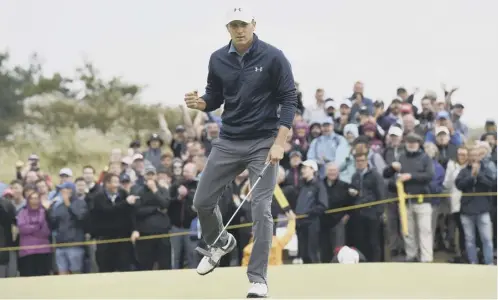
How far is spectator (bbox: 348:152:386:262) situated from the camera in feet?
57.6

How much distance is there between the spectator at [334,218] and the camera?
57.6ft

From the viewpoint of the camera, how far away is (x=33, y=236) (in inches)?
705

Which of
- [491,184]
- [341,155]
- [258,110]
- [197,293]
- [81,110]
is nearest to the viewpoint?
[258,110]

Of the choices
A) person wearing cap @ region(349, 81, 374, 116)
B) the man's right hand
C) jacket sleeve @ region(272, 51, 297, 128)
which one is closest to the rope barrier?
person wearing cap @ region(349, 81, 374, 116)

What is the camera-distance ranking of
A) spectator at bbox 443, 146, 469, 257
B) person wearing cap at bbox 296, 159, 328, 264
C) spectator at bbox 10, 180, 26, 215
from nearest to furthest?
person wearing cap at bbox 296, 159, 328, 264
spectator at bbox 443, 146, 469, 257
spectator at bbox 10, 180, 26, 215

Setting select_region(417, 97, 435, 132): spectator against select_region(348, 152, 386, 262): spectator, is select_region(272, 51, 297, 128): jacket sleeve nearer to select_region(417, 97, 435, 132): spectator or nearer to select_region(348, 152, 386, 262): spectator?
select_region(348, 152, 386, 262): spectator

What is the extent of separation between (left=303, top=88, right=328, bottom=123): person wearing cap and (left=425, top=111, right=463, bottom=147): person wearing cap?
176 cm

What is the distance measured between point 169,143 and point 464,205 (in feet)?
19.7

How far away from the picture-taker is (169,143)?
21.8 meters

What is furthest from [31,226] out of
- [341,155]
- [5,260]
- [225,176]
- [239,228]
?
[225,176]

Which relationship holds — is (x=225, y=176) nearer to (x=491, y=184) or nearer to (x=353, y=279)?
(x=353, y=279)

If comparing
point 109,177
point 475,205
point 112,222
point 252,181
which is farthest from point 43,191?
point 252,181

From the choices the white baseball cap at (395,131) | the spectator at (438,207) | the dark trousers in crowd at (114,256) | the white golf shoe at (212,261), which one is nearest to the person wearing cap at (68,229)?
the dark trousers in crowd at (114,256)

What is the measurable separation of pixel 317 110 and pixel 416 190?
370 cm
